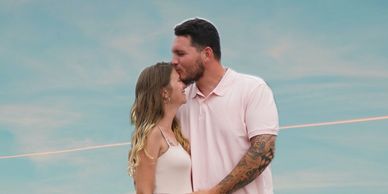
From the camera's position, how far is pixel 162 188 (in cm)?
411

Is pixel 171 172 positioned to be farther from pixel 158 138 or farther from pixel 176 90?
pixel 176 90

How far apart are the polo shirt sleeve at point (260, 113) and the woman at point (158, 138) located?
0.44 m

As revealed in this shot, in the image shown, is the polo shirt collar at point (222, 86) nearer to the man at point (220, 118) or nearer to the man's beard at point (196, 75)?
the man at point (220, 118)

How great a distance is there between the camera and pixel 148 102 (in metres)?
4.16

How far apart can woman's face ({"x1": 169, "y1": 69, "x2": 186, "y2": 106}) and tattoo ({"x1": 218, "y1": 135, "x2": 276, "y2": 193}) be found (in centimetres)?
55

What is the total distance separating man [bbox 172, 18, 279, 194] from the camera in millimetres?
4055

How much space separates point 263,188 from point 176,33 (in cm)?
118

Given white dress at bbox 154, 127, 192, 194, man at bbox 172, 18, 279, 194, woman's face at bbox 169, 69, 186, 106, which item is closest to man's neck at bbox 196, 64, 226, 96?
man at bbox 172, 18, 279, 194

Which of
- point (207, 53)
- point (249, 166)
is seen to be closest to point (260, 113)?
point (249, 166)

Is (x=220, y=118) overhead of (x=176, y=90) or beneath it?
A: beneath

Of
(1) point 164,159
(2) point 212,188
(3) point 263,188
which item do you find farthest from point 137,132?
(3) point 263,188

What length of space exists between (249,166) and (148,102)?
747mm

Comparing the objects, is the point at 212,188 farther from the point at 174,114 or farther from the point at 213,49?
the point at 213,49

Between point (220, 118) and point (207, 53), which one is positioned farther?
point (207, 53)
